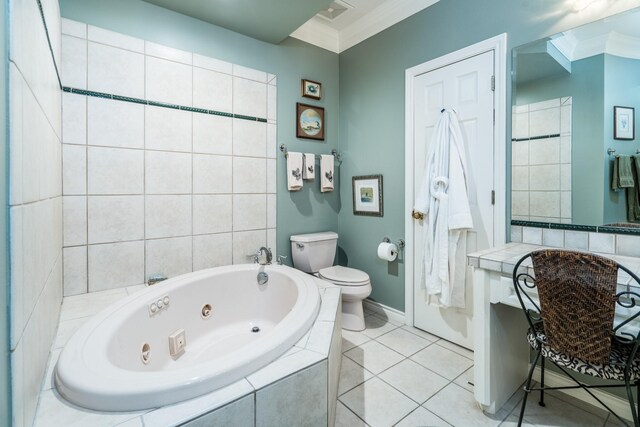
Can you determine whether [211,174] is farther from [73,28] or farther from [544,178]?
[544,178]

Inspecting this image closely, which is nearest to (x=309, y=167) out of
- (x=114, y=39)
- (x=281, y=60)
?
(x=281, y=60)

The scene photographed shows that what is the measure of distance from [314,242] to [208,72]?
5.20 ft

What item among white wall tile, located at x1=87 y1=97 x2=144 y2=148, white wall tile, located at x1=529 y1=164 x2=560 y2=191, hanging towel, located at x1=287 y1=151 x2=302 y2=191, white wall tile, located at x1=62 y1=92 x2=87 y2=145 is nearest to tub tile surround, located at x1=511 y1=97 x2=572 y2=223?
white wall tile, located at x1=529 y1=164 x2=560 y2=191

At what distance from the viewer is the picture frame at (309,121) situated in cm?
269

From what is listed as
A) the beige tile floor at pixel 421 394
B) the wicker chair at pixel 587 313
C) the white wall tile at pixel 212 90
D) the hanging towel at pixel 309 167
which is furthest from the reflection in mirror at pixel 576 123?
the white wall tile at pixel 212 90

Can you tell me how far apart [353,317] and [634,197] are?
1.81 meters

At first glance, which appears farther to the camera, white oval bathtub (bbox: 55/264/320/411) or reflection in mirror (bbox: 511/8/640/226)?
reflection in mirror (bbox: 511/8/640/226)

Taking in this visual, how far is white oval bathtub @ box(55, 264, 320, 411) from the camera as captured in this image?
2.82 feet

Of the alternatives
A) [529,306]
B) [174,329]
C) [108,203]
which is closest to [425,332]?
[529,306]

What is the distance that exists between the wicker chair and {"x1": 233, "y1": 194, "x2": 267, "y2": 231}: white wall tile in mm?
1908

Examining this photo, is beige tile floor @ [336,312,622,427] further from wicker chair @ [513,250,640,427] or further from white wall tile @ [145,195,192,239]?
white wall tile @ [145,195,192,239]

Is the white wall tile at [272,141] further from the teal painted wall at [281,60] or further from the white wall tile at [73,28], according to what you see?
the white wall tile at [73,28]

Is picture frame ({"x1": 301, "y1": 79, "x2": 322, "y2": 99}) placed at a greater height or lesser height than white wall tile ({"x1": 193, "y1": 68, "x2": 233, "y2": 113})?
greater

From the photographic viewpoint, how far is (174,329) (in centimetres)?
173
